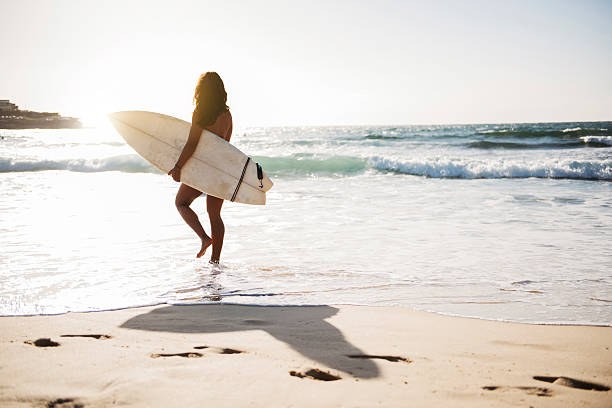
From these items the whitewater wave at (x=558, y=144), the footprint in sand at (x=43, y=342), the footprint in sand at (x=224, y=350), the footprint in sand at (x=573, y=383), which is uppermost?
the whitewater wave at (x=558, y=144)

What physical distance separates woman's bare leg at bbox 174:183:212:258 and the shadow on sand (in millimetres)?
1082

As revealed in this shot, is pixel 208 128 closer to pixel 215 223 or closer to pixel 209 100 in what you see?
pixel 209 100

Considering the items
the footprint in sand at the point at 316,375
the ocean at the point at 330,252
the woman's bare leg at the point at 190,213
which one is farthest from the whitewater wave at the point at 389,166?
the footprint in sand at the point at 316,375

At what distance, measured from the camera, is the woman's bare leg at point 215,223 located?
3.81 m

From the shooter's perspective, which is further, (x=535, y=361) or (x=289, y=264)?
(x=289, y=264)

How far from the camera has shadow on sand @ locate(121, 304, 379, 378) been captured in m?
2.01

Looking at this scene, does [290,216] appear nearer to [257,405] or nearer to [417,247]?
[417,247]

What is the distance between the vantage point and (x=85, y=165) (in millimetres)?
14828

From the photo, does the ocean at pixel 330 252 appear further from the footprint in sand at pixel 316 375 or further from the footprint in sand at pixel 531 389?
the footprint in sand at pixel 316 375

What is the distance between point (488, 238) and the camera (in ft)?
15.9

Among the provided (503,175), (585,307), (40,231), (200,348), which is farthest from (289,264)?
(503,175)

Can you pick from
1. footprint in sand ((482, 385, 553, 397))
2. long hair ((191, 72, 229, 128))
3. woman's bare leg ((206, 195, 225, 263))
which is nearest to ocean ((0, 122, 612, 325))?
woman's bare leg ((206, 195, 225, 263))

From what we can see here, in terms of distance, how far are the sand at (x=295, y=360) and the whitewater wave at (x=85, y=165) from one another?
13298 mm

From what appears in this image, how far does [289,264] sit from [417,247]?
137 cm
